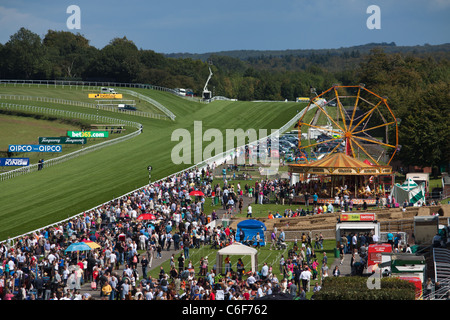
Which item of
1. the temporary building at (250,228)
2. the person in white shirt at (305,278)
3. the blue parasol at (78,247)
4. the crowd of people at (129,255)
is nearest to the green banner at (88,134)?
the crowd of people at (129,255)

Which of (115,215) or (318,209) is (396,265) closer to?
(318,209)

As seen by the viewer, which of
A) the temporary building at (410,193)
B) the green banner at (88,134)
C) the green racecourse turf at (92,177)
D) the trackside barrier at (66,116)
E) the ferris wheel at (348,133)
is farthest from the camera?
the green banner at (88,134)

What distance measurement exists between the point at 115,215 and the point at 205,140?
31799 millimetres

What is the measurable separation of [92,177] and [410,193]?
23.5m

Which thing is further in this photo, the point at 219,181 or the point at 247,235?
the point at 219,181

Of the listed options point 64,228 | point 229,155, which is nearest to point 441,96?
point 229,155

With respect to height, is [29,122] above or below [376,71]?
below

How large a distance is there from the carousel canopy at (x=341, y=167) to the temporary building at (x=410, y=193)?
2881 mm

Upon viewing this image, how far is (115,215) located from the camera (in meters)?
40.2

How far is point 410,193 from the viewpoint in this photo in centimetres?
4388

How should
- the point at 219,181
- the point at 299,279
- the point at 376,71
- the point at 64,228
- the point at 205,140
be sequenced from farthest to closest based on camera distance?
the point at 376,71 < the point at 205,140 < the point at 219,181 < the point at 64,228 < the point at 299,279

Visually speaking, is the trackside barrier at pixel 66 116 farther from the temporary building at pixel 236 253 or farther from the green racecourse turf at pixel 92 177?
the temporary building at pixel 236 253

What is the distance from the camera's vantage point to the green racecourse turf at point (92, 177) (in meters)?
45.3

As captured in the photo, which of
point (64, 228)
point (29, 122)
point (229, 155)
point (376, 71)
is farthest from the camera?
point (376, 71)
